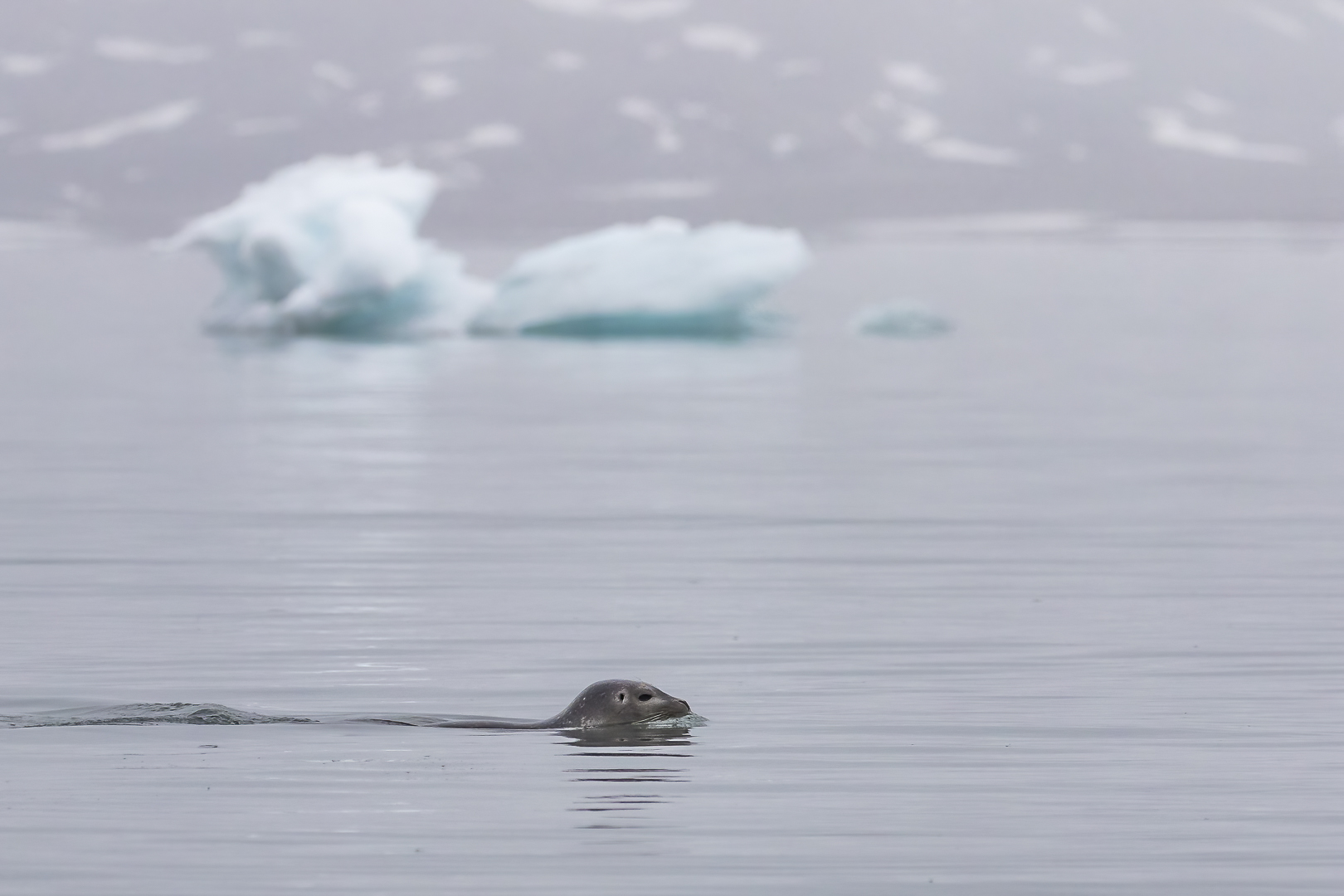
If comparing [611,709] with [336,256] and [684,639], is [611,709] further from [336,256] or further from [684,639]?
[336,256]

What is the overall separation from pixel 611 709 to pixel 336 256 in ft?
86.1

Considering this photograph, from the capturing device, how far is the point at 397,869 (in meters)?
6.59

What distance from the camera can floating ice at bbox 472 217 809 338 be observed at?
3503 centimetres

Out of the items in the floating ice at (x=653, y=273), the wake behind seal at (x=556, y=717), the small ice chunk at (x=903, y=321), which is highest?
the small ice chunk at (x=903, y=321)

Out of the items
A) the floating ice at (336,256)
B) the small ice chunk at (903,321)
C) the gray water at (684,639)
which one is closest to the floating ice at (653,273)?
the floating ice at (336,256)

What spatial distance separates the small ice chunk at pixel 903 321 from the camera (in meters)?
42.5

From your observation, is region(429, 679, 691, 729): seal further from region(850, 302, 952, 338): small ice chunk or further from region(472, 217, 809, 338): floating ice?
region(850, 302, 952, 338): small ice chunk

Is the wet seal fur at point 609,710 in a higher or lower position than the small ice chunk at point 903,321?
lower

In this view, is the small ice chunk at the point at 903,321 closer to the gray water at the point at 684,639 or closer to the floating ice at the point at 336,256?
the floating ice at the point at 336,256

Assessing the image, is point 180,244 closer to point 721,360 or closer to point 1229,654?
point 721,360

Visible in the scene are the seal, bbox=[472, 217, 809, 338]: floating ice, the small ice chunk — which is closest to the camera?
the seal

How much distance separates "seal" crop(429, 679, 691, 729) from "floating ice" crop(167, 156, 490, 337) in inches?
998

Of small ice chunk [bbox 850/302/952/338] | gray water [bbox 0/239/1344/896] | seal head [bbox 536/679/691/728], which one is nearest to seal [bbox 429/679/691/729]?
seal head [bbox 536/679/691/728]

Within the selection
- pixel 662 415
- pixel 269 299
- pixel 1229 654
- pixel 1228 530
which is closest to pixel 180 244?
pixel 269 299
